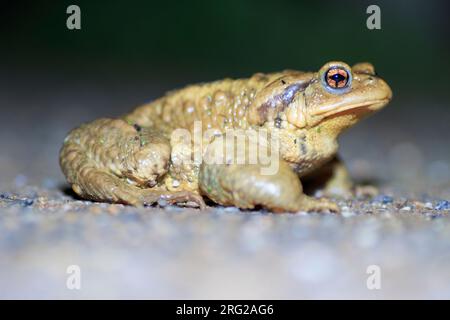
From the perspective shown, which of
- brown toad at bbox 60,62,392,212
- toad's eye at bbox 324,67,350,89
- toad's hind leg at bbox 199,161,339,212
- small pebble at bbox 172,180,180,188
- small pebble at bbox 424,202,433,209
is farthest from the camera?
small pebble at bbox 424,202,433,209

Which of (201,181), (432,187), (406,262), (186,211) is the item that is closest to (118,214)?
(186,211)

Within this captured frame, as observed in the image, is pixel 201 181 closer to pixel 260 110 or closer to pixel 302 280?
pixel 260 110

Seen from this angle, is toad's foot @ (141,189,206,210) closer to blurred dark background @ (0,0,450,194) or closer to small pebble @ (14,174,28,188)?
small pebble @ (14,174,28,188)

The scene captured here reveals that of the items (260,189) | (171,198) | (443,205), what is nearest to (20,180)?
(171,198)
